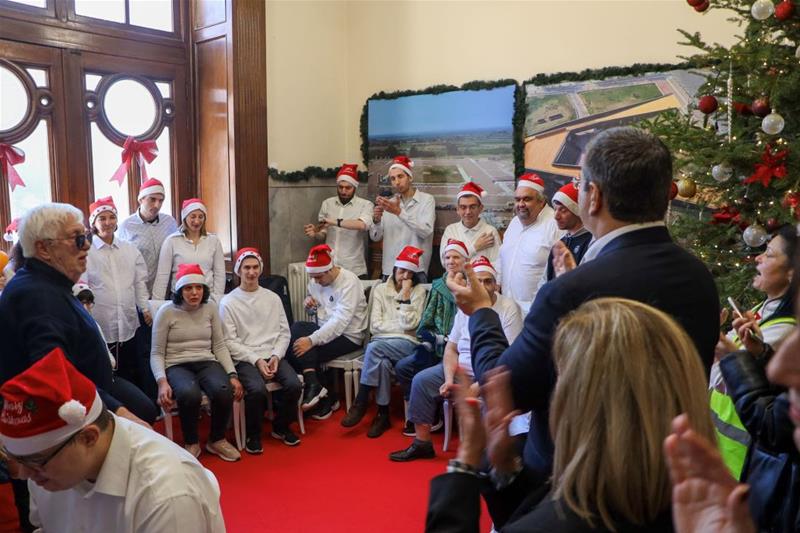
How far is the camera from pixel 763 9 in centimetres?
303

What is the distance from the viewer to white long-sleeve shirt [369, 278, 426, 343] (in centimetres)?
473

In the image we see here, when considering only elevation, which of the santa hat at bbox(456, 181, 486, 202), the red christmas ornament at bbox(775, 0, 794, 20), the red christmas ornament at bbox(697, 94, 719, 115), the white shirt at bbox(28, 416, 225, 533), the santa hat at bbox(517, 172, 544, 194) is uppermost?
the red christmas ornament at bbox(775, 0, 794, 20)

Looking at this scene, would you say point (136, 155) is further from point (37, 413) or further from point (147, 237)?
point (37, 413)

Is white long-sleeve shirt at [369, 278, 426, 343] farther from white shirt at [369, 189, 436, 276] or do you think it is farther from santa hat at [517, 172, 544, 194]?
santa hat at [517, 172, 544, 194]

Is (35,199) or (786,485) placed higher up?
(35,199)

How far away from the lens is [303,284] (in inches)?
223

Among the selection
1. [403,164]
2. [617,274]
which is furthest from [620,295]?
[403,164]

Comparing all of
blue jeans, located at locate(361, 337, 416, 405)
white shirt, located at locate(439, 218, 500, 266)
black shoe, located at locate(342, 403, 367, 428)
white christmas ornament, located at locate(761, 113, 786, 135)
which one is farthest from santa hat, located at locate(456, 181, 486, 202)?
white christmas ornament, located at locate(761, 113, 786, 135)

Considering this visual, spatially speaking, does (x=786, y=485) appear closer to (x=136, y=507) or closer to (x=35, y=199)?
(x=136, y=507)

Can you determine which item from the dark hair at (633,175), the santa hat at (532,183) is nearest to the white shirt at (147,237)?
the santa hat at (532,183)

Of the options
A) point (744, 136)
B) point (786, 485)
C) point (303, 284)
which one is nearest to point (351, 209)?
point (303, 284)

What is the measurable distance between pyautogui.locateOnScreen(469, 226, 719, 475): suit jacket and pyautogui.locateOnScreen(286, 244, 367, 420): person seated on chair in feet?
10.8

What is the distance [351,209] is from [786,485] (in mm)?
4230

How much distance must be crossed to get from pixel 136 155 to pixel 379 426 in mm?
2675
